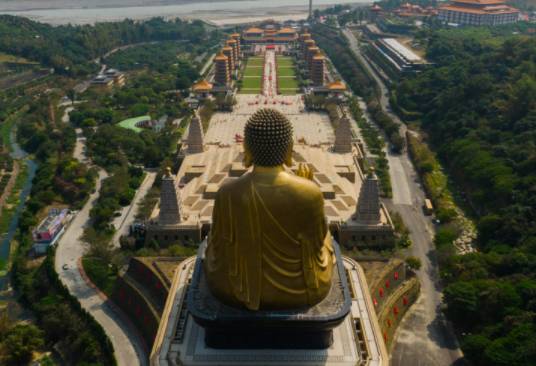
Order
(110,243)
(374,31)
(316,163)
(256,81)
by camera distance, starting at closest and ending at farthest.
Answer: (110,243), (316,163), (256,81), (374,31)

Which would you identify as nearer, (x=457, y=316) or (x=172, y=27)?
(x=457, y=316)

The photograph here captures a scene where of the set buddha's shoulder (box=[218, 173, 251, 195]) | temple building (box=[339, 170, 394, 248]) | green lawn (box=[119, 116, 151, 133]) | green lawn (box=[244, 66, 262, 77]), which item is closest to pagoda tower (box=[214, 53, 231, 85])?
green lawn (box=[244, 66, 262, 77])

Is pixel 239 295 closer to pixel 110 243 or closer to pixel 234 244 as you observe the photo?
pixel 234 244

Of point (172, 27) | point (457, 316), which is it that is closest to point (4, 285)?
point (457, 316)

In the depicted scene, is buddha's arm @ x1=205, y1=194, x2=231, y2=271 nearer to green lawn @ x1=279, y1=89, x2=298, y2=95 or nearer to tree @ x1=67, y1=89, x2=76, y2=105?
green lawn @ x1=279, y1=89, x2=298, y2=95

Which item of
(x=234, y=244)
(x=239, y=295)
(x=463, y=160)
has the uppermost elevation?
(x=234, y=244)

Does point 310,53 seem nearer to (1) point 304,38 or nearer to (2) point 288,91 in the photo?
(1) point 304,38

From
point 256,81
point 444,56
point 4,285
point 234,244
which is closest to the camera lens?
point 234,244
